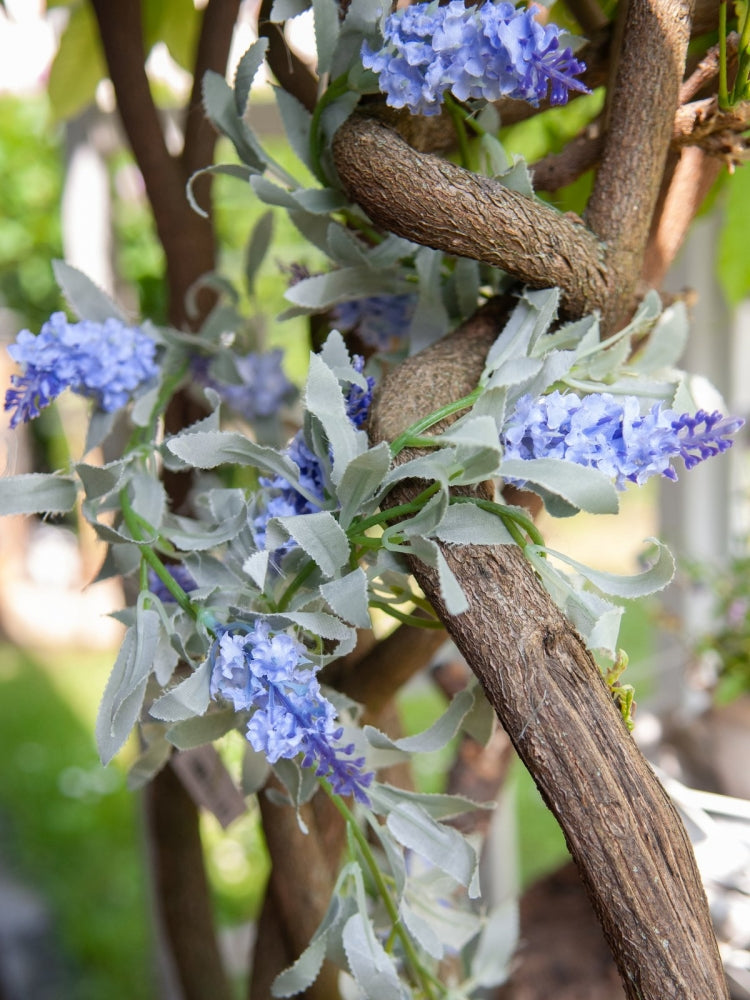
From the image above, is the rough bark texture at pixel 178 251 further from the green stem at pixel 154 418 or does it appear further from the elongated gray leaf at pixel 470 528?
the elongated gray leaf at pixel 470 528

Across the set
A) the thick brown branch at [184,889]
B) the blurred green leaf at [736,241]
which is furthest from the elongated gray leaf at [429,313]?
the thick brown branch at [184,889]

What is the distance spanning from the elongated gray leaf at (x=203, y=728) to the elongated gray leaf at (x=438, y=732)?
2.3 inches

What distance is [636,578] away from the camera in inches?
13.2

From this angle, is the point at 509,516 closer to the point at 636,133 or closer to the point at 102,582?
the point at 636,133

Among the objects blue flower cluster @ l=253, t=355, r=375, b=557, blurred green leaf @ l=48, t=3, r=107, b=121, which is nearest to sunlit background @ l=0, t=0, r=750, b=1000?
blurred green leaf @ l=48, t=3, r=107, b=121

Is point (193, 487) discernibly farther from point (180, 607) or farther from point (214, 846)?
point (214, 846)

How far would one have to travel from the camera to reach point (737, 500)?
3.81 feet

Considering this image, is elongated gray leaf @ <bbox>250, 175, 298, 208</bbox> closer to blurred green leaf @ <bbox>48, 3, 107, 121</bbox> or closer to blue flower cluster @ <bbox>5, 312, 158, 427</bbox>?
blue flower cluster @ <bbox>5, 312, 158, 427</bbox>

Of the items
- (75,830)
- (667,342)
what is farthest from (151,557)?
(75,830)

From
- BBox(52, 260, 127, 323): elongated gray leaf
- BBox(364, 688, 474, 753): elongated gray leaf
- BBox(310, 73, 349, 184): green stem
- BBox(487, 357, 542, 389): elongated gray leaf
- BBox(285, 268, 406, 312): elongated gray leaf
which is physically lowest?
BBox(364, 688, 474, 753): elongated gray leaf

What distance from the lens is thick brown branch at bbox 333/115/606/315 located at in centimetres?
35

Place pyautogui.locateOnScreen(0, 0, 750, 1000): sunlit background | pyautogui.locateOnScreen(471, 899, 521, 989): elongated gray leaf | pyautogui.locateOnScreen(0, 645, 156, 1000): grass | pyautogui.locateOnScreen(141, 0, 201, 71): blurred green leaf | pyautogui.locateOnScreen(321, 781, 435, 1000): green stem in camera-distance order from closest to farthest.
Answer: pyautogui.locateOnScreen(321, 781, 435, 1000): green stem, pyautogui.locateOnScreen(471, 899, 521, 989): elongated gray leaf, pyautogui.locateOnScreen(141, 0, 201, 71): blurred green leaf, pyautogui.locateOnScreen(0, 0, 750, 1000): sunlit background, pyautogui.locateOnScreen(0, 645, 156, 1000): grass

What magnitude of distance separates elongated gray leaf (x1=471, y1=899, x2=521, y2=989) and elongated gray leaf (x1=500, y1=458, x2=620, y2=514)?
30 centimetres

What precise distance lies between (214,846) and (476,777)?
1.22 m
